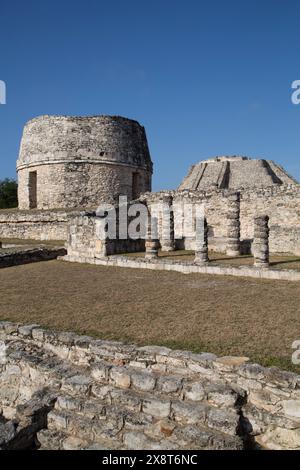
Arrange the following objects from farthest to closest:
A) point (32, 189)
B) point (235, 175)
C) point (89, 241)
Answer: point (235, 175) → point (32, 189) → point (89, 241)

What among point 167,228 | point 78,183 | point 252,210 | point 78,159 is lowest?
point 167,228

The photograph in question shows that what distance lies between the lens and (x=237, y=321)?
228 inches

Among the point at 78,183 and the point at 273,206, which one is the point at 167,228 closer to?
the point at 273,206

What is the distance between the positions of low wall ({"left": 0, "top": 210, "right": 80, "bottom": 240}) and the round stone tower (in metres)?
1.91

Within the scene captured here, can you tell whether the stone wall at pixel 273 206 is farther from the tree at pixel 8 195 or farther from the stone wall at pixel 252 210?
the tree at pixel 8 195

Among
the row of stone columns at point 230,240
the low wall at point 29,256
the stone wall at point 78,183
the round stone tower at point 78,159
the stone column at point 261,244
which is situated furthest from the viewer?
the stone wall at point 78,183

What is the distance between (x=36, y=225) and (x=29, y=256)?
6557 mm

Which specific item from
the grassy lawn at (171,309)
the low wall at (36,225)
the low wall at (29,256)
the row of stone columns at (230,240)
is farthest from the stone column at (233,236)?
the low wall at (36,225)

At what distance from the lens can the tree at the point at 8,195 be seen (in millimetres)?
37719

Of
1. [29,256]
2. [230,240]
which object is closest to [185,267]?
[230,240]

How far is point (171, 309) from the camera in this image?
661 cm

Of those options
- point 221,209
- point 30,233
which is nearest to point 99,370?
point 221,209

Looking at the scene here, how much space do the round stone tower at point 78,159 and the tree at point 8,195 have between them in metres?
15.6
